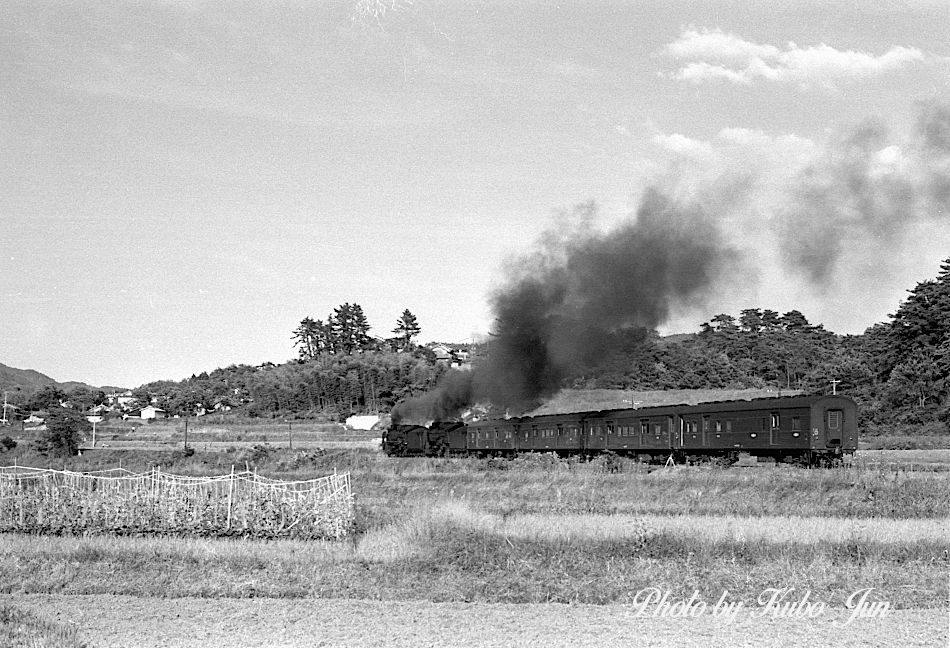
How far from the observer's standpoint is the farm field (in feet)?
49.5

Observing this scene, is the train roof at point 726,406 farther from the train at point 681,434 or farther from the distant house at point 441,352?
the distant house at point 441,352

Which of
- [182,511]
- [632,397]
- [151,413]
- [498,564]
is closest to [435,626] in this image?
[498,564]

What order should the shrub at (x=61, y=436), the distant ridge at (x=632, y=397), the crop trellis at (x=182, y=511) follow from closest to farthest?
the crop trellis at (x=182, y=511) < the shrub at (x=61, y=436) < the distant ridge at (x=632, y=397)

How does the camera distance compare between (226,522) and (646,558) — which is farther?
(226,522)

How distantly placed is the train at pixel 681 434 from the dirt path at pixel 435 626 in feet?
94.9

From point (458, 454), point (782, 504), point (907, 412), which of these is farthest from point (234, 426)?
point (782, 504)

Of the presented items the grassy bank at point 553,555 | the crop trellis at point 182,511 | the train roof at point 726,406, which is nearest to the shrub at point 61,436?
the train roof at point 726,406

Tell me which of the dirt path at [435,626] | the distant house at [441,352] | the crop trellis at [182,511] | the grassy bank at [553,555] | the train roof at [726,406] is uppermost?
the distant house at [441,352]

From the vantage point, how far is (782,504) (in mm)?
29703

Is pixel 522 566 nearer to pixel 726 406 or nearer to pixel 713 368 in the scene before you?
pixel 726 406

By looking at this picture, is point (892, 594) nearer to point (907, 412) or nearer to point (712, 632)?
point (712, 632)

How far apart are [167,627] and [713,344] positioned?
145 m

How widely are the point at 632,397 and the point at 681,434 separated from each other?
56.1 metres

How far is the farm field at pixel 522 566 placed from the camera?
1509 cm
